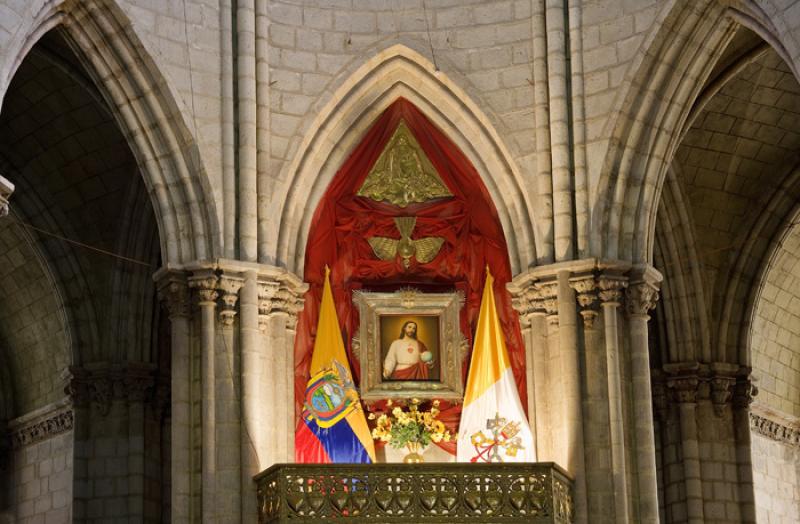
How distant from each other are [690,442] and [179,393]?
21.7 feet

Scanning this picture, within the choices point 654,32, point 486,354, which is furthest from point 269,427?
point 654,32

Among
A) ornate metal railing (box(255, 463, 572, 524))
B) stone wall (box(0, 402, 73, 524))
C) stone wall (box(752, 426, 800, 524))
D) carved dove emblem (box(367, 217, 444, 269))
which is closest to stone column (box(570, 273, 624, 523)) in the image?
ornate metal railing (box(255, 463, 572, 524))

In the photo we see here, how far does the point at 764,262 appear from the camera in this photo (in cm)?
2586

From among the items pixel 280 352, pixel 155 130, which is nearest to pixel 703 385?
pixel 280 352

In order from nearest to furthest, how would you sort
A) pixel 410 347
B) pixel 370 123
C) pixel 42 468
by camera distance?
pixel 370 123
pixel 410 347
pixel 42 468

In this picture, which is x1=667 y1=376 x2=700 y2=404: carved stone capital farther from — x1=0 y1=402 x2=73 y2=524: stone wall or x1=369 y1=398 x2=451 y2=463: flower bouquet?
x1=0 y1=402 x2=73 y2=524: stone wall

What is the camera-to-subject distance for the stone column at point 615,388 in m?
20.9

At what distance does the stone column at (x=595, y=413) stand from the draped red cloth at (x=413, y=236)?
4.42ft

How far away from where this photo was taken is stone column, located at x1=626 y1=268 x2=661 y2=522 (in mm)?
21062

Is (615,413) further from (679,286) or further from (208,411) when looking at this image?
(679,286)

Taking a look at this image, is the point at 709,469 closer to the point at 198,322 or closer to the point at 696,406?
the point at 696,406

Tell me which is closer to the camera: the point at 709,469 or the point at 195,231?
the point at 195,231

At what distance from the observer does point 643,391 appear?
70.1 feet

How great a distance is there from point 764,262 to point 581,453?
18.8 ft
